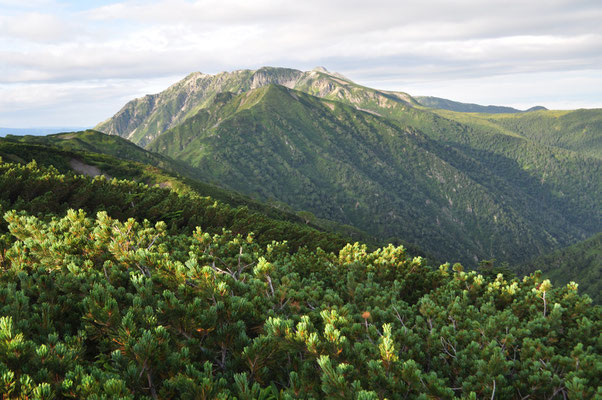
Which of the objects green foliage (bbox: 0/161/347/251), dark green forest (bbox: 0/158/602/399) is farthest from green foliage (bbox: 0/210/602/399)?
green foliage (bbox: 0/161/347/251)

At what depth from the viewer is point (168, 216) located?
33.2 meters

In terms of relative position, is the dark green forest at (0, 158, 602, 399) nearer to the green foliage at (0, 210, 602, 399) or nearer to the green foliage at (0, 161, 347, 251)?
the green foliage at (0, 210, 602, 399)

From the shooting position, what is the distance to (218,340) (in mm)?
7535

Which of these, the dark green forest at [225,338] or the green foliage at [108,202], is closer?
the dark green forest at [225,338]

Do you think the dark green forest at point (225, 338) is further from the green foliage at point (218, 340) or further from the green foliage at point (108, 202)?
the green foliage at point (108, 202)

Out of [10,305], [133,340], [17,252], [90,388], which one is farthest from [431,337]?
[17,252]

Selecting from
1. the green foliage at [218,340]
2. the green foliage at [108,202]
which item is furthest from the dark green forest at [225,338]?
the green foliage at [108,202]

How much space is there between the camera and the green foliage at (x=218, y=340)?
18.9 feet

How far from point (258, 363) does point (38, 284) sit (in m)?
6.25

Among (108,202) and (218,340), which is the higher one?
(108,202)

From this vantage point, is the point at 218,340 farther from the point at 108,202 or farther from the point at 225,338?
the point at 108,202

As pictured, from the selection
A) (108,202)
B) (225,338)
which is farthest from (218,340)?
(108,202)

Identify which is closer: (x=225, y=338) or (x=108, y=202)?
(x=225, y=338)

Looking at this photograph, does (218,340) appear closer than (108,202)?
Yes
